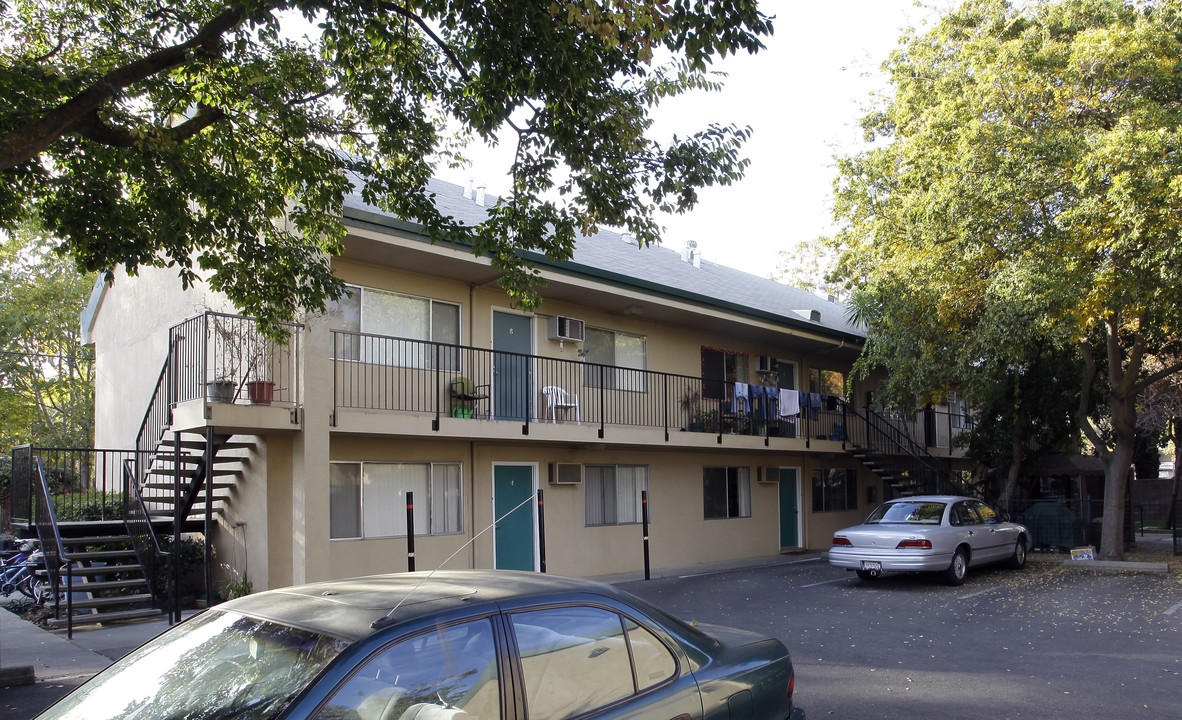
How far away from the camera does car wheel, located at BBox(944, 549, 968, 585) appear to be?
14.0 metres

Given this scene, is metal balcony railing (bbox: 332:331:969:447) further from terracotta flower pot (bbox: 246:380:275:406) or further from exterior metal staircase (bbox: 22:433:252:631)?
exterior metal staircase (bbox: 22:433:252:631)

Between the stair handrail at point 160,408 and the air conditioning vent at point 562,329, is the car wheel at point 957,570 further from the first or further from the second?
Result: the stair handrail at point 160,408

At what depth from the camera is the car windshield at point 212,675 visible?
2846 mm

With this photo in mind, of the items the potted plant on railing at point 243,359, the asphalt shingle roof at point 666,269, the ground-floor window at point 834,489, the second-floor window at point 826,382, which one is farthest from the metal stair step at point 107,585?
the second-floor window at point 826,382

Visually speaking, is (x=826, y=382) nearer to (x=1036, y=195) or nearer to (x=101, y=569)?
(x=1036, y=195)

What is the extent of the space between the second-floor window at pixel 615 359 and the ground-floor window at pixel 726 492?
3159mm

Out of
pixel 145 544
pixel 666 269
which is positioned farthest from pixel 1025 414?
pixel 145 544

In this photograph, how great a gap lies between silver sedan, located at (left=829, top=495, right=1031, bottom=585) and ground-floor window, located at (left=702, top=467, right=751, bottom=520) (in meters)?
4.65

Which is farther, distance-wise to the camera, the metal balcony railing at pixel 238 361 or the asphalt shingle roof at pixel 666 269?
the asphalt shingle roof at pixel 666 269

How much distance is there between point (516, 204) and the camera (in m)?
9.99

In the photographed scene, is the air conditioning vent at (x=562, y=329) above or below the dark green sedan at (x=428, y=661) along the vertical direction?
above

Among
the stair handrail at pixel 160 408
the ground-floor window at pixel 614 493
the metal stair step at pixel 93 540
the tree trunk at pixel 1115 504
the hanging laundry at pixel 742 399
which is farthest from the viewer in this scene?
the hanging laundry at pixel 742 399

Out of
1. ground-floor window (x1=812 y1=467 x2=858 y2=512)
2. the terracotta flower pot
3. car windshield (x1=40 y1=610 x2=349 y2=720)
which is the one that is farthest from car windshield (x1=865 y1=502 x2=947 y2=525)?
car windshield (x1=40 y1=610 x2=349 y2=720)

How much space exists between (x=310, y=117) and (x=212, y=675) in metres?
8.26
